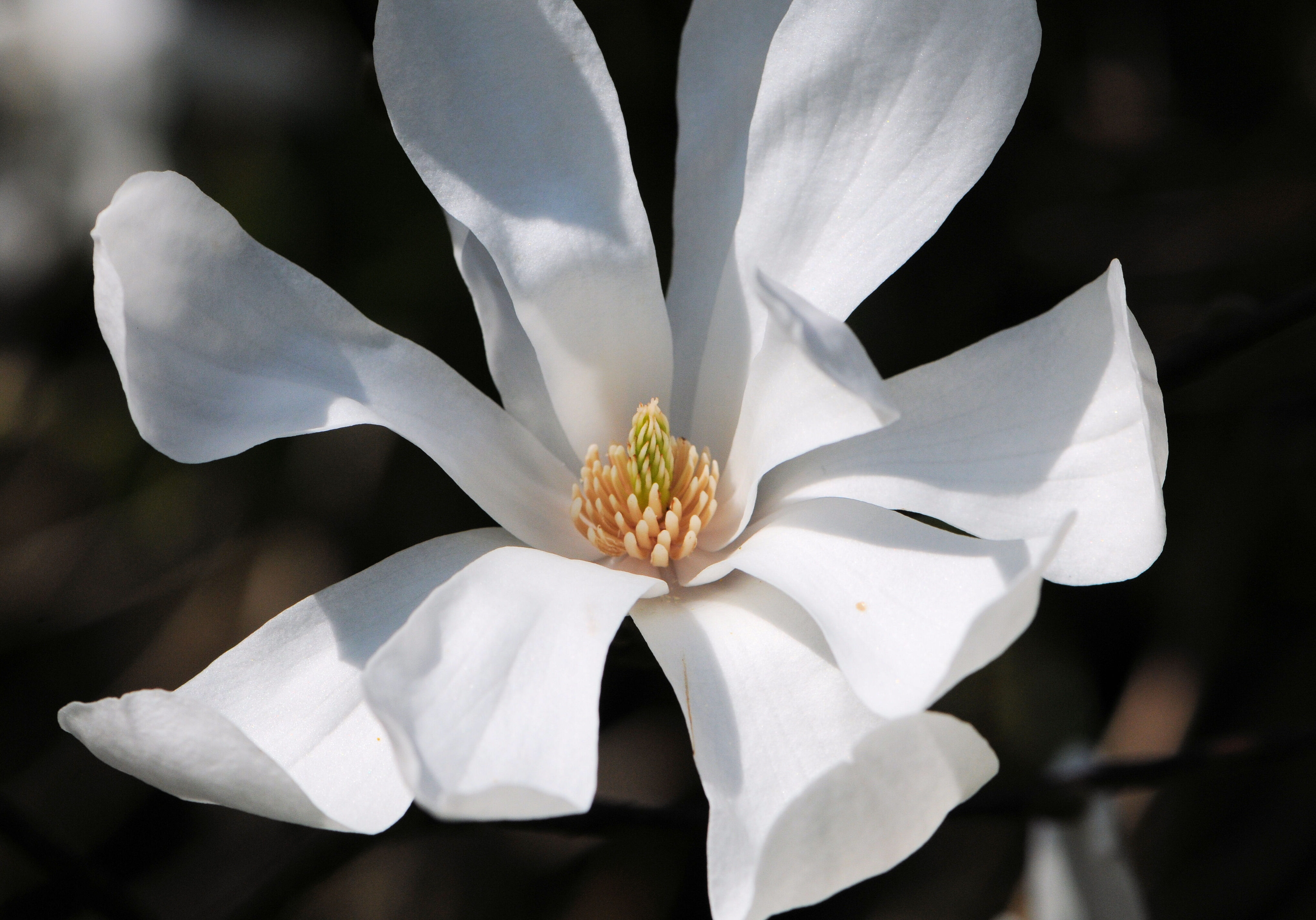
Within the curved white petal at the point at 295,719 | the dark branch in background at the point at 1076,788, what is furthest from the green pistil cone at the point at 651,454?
the dark branch in background at the point at 1076,788

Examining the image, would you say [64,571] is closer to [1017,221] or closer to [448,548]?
[448,548]

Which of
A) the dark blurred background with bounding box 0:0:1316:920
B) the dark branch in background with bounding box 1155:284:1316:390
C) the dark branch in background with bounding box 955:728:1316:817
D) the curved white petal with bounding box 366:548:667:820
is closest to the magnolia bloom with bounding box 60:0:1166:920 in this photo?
the curved white petal with bounding box 366:548:667:820

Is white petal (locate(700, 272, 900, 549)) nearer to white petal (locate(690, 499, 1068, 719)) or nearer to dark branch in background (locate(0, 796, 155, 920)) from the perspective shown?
white petal (locate(690, 499, 1068, 719))

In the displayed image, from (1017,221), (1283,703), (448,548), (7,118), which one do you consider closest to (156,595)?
(7,118)

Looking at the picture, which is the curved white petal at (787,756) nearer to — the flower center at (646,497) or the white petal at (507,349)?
the flower center at (646,497)

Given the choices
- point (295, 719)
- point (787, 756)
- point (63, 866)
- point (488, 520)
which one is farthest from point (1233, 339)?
point (63, 866)

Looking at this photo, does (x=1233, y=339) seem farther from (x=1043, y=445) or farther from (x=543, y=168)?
(x=543, y=168)
